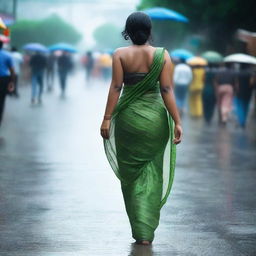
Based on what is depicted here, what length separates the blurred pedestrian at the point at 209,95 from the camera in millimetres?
22766

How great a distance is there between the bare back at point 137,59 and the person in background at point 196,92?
58.5ft

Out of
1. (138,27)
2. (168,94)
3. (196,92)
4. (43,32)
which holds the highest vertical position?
(138,27)

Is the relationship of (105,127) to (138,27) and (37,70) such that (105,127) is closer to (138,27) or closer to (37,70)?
(138,27)

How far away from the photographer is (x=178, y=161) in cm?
1355

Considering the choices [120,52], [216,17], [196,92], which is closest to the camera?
[120,52]

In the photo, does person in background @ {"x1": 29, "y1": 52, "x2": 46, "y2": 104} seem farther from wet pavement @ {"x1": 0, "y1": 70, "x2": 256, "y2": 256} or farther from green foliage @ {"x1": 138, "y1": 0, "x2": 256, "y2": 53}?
wet pavement @ {"x1": 0, "y1": 70, "x2": 256, "y2": 256}

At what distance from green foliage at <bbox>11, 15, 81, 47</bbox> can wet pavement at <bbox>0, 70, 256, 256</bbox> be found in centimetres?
Answer: 7799

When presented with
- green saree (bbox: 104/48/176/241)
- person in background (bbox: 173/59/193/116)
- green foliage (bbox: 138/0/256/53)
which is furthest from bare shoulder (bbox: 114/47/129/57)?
green foliage (bbox: 138/0/256/53)

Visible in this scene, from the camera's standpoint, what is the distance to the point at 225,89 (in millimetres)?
22156

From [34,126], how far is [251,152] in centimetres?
592

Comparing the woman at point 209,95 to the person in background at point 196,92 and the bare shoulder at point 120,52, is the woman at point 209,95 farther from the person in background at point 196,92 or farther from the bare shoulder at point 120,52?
the bare shoulder at point 120,52

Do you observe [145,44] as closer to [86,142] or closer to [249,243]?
[249,243]

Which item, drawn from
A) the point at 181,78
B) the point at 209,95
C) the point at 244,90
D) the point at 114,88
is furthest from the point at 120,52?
the point at 181,78

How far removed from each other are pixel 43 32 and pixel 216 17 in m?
75.8
